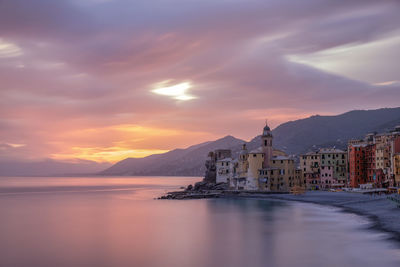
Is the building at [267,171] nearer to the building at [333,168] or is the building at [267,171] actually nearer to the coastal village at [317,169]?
the coastal village at [317,169]

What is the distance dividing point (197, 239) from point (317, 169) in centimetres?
9168

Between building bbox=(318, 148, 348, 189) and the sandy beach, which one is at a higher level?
building bbox=(318, 148, 348, 189)

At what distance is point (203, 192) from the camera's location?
145 metres

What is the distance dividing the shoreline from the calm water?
228 cm

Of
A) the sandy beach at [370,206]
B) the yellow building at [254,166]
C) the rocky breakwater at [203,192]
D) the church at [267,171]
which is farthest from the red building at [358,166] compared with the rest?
the rocky breakwater at [203,192]

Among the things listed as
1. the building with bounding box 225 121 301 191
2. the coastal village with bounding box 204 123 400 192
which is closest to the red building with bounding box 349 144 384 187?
the coastal village with bounding box 204 123 400 192

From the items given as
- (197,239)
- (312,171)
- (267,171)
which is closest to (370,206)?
(197,239)

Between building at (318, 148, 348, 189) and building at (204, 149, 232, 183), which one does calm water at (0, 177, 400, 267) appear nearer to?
building at (318, 148, 348, 189)

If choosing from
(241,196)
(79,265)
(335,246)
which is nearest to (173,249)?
(79,265)

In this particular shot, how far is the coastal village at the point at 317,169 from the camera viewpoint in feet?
399

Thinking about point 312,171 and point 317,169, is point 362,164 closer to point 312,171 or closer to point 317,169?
point 317,169

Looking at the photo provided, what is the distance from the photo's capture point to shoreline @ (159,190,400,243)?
58.2m

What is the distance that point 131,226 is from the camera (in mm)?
73125

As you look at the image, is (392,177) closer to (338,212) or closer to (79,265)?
(338,212)
